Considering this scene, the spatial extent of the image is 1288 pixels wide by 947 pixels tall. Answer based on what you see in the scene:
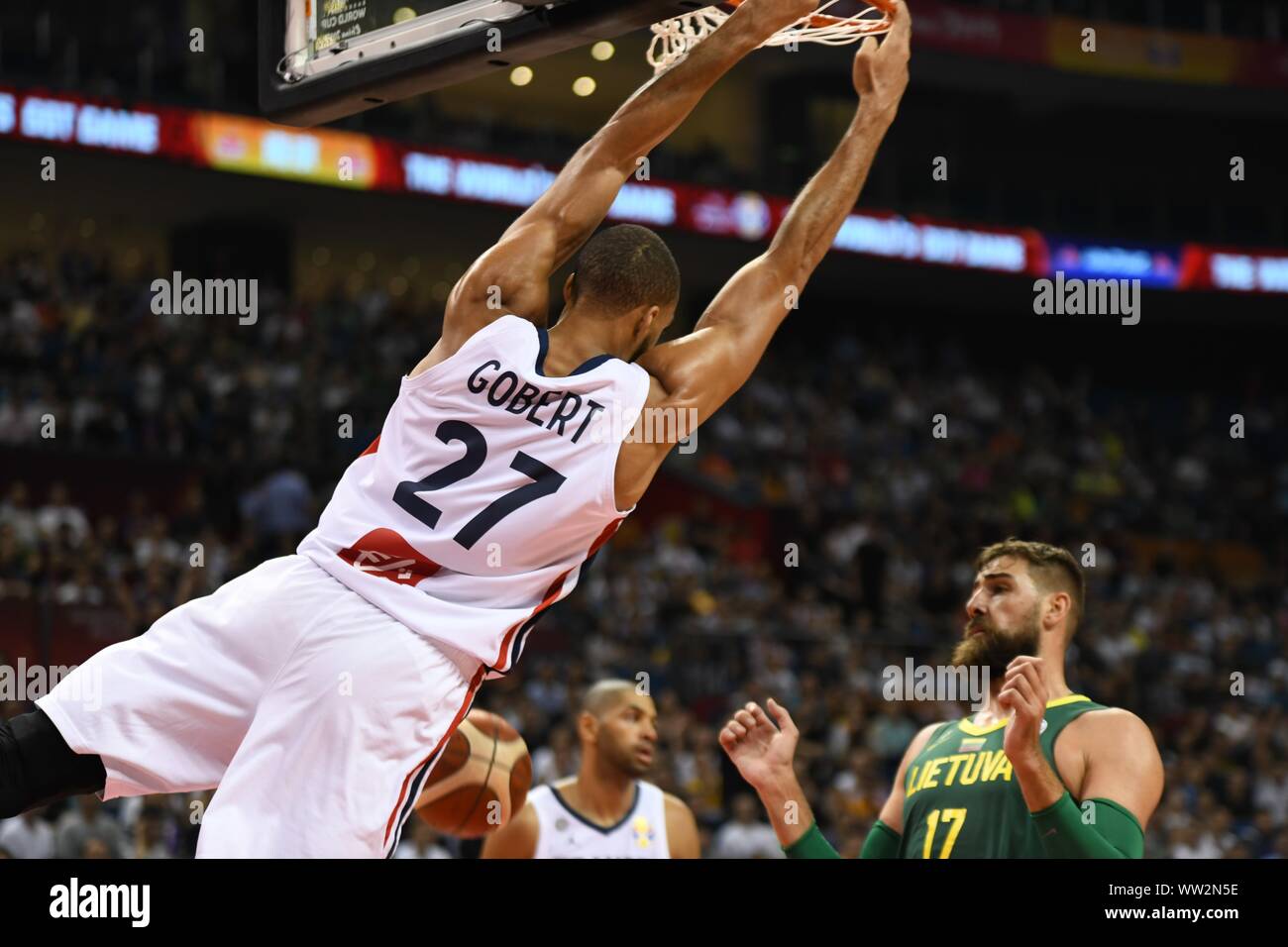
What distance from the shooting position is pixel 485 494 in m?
3.71

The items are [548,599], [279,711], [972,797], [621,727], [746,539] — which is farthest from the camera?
[746,539]

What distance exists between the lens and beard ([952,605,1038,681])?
4809 millimetres

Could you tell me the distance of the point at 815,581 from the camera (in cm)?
1677

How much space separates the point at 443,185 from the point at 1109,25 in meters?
9.64

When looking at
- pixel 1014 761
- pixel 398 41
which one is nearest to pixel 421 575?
pixel 1014 761

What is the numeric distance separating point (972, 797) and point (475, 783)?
1357mm

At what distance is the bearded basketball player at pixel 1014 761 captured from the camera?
4039 mm

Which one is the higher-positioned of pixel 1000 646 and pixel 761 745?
pixel 1000 646

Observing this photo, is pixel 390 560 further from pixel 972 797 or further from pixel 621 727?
pixel 621 727

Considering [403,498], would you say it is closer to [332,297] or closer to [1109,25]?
[332,297]

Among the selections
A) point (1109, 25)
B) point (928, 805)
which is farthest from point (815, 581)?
point (928, 805)

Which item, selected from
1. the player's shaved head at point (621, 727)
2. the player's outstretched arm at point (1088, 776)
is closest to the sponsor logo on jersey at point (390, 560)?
the player's outstretched arm at point (1088, 776)

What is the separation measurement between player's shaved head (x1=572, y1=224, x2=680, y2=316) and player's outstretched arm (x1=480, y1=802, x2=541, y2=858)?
3.63m
